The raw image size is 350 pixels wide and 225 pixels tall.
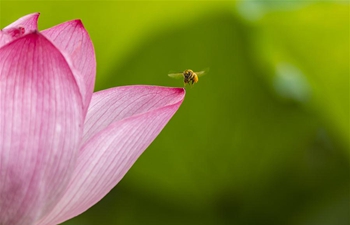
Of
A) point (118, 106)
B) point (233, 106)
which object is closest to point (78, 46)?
point (118, 106)

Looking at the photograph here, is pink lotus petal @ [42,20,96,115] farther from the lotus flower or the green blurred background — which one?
the green blurred background

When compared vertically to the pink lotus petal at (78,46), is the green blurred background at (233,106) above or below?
below

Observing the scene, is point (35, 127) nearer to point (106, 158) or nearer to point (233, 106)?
point (106, 158)

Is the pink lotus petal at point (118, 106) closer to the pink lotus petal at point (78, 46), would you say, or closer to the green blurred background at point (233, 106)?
the pink lotus petal at point (78, 46)

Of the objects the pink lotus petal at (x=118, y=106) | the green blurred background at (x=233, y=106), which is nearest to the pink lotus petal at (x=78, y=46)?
the pink lotus petal at (x=118, y=106)

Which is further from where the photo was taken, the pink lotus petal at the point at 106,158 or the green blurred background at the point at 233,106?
the green blurred background at the point at 233,106

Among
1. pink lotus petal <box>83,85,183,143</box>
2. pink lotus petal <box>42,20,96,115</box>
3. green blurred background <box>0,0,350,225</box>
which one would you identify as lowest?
green blurred background <box>0,0,350,225</box>

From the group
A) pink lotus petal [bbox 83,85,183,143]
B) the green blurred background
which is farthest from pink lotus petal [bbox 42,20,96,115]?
the green blurred background
